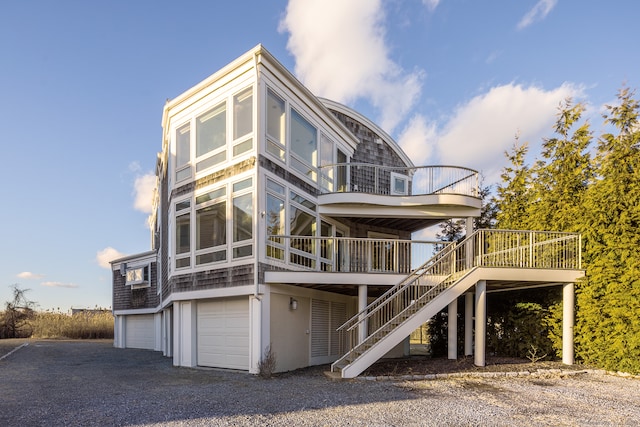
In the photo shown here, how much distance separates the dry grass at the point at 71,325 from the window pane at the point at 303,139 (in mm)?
21038

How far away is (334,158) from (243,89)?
4.44m

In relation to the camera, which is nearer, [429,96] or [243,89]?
[243,89]

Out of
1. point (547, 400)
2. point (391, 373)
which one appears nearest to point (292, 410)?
point (391, 373)

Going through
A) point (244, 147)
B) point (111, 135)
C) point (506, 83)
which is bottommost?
point (244, 147)

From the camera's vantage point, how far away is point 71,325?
2534cm

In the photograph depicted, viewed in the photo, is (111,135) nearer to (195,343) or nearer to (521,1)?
(195,343)

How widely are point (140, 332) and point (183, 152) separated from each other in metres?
12.1

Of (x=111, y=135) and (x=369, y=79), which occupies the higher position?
(x=369, y=79)

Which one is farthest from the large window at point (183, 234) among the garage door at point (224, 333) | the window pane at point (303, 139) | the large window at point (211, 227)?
the window pane at point (303, 139)

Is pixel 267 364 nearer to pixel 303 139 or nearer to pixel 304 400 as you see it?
pixel 304 400

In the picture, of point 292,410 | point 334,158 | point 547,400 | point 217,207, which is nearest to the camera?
point 292,410

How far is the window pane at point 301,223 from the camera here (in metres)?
11.4

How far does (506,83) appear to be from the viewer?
11344 mm

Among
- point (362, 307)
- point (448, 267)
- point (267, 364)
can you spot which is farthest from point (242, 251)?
point (448, 267)
